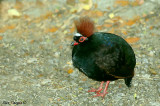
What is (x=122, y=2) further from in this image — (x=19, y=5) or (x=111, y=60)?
(x=111, y=60)

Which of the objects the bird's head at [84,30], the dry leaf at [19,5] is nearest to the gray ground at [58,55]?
the dry leaf at [19,5]

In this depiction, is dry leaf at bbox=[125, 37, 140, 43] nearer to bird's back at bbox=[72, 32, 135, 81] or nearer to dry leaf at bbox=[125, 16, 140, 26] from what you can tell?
dry leaf at bbox=[125, 16, 140, 26]

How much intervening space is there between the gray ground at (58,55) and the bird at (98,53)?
1.91 feet

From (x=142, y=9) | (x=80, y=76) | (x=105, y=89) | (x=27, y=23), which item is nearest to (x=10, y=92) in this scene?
(x=80, y=76)

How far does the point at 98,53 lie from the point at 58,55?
173cm

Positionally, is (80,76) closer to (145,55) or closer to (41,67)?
(41,67)

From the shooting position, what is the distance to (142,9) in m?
6.67

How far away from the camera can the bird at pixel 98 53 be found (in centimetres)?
420

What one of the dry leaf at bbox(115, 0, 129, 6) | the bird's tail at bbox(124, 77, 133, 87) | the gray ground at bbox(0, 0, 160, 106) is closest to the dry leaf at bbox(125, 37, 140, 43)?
the gray ground at bbox(0, 0, 160, 106)

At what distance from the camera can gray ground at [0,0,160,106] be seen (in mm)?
4555

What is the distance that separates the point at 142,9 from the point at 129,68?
2.74 m

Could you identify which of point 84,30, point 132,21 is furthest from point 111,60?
point 132,21

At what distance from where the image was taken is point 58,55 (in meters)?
5.74

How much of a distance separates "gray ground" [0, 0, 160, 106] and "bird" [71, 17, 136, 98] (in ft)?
→ 1.91
